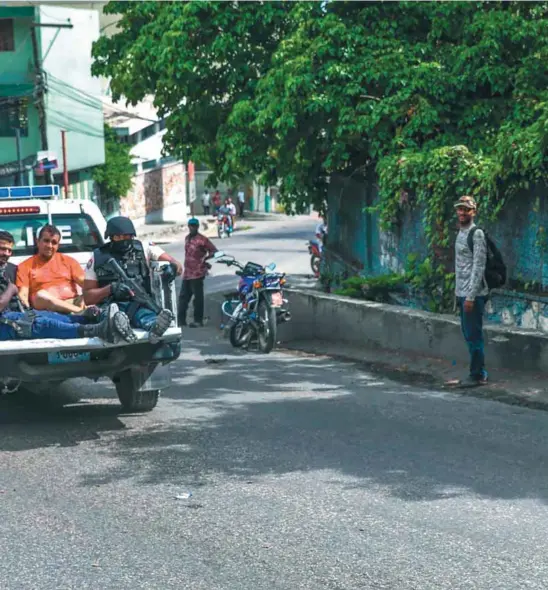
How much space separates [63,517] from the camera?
699cm

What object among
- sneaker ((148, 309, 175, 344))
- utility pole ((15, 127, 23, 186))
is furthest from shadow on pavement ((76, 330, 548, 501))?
utility pole ((15, 127, 23, 186))

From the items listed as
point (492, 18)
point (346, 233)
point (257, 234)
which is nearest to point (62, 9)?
point (257, 234)

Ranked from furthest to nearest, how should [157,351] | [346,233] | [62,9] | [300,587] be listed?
[62,9] → [346,233] → [157,351] → [300,587]

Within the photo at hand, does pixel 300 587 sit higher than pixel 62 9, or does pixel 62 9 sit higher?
pixel 62 9

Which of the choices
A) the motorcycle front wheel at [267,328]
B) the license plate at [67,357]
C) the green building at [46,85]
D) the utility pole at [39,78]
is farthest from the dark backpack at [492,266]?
the green building at [46,85]

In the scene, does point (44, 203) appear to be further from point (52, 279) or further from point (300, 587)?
point (300, 587)

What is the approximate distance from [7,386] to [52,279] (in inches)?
39.8

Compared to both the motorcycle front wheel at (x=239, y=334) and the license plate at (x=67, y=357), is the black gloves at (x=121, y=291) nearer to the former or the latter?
the license plate at (x=67, y=357)

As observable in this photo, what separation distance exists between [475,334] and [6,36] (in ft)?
115

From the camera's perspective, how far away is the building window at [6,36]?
4275 cm

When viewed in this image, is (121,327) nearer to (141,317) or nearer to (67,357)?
(141,317)

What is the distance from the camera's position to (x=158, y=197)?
60531mm

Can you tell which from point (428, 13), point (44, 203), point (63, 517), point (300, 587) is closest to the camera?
point (300, 587)

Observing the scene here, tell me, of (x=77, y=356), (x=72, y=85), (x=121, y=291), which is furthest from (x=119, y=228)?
(x=72, y=85)
